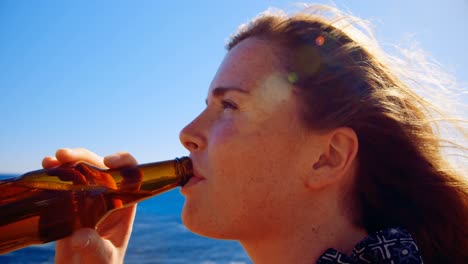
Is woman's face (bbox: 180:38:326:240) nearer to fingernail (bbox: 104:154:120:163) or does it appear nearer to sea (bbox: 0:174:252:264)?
fingernail (bbox: 104:154:120:163)

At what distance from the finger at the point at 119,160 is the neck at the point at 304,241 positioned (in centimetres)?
56

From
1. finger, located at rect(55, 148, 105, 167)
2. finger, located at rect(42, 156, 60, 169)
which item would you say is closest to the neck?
finger, located at rect(55, 148, 105, 167)

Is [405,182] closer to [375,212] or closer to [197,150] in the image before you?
[375,212]

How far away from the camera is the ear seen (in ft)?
5.04

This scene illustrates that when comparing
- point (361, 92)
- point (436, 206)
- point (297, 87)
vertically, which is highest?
point (297, 87)

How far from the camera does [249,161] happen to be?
4.86 feet

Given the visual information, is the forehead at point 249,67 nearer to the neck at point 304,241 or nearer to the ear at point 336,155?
the ear at point 336,155

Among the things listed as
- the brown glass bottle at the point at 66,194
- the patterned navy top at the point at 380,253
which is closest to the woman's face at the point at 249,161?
the brown glass bottle at the point at 66,194

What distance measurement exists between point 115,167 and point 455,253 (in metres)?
1.42

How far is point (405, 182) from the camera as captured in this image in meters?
1.67

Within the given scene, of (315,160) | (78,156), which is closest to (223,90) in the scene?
(315,160)

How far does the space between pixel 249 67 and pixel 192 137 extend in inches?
14.1

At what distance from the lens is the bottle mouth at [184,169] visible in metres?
1.56

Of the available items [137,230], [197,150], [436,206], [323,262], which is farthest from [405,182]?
[137,230]
